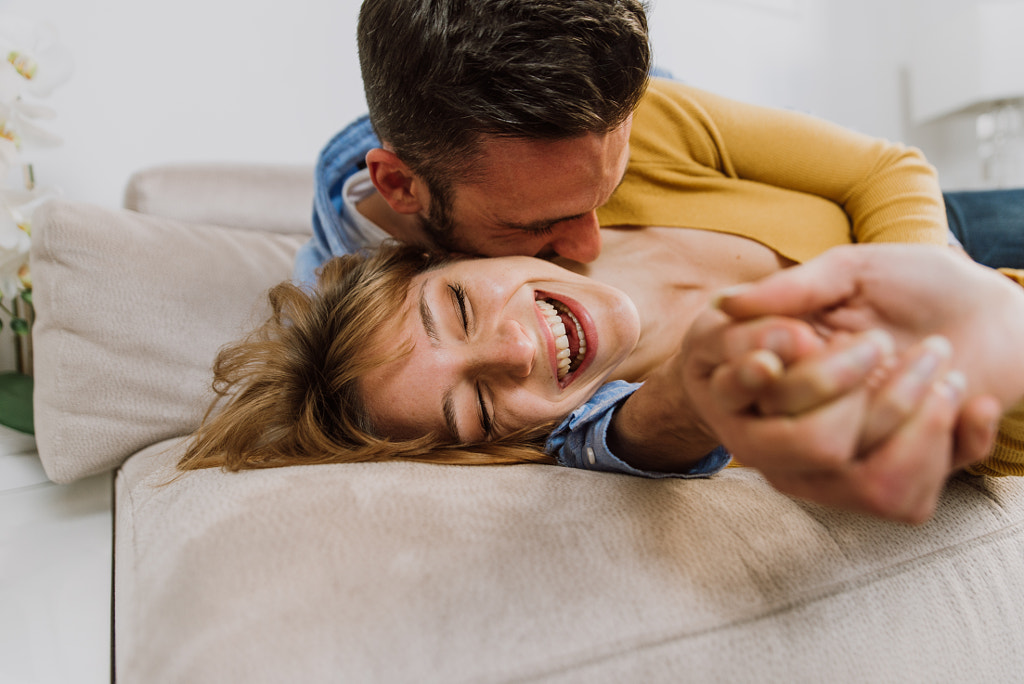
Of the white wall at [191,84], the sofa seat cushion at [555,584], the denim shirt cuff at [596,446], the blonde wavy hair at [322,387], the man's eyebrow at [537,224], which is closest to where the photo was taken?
the sofa seat cushion at [555,584]

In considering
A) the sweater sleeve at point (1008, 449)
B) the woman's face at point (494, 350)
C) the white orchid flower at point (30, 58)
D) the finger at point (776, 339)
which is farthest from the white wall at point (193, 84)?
the finger at point (776, 339)

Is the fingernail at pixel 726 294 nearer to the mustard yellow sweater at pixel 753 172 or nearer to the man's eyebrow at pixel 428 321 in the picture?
the man's eyebrow at pixel 428 321

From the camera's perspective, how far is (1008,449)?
22.3 inches

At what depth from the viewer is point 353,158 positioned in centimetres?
119

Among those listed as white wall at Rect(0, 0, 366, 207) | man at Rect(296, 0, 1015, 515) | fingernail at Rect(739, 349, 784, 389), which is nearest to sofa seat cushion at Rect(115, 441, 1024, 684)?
man at Rect(296, 0, 1015, 515)

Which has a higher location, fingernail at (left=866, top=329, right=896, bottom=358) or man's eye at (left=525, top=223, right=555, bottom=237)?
fingernail at (left=866, top=329, right=896, bottom=358)

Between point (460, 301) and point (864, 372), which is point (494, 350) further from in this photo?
point (864, 372)

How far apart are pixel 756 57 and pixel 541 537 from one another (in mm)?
2524

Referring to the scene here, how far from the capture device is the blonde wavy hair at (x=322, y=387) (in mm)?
761

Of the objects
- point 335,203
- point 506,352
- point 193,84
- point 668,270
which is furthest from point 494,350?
point 193,84

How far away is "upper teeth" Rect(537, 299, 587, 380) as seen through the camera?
2.82 feet

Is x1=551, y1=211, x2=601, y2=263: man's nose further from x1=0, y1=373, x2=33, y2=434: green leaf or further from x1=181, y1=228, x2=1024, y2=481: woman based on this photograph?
x1=0, y1=373, x2=33, y2=434: green leaf

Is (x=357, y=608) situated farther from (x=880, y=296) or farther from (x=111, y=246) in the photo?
(x=111, y=246)

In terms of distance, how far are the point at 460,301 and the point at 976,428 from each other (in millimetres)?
629
